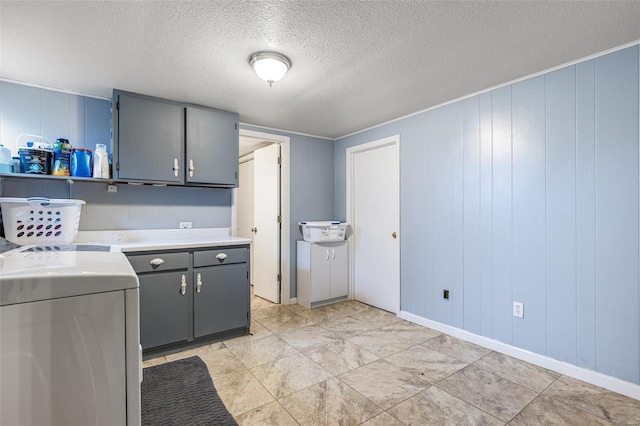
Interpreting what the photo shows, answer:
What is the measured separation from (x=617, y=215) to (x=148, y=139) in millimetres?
3554

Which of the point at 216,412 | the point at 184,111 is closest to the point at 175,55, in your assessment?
the point at 184,111

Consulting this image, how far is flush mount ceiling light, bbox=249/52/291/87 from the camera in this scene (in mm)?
2080

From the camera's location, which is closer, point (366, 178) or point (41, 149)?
point (41, 149)

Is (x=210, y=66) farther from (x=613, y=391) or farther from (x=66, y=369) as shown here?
(x=613, y=391)

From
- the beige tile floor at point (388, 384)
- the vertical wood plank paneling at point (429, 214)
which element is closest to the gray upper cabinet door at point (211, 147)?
the beige tile floor at point (388, 384)

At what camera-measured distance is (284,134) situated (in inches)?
156

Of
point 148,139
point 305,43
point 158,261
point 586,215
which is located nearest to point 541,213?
point 586,215

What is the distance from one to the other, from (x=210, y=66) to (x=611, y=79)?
2696 millimetres

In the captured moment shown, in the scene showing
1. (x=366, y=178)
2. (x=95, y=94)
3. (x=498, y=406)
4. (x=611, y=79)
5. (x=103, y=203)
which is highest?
(x=95, y=94)

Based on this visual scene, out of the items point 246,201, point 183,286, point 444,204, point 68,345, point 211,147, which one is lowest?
point 183,286

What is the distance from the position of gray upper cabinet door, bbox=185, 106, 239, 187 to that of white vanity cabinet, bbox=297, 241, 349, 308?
1.27 metres

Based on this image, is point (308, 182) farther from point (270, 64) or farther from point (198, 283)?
point (270, 64)

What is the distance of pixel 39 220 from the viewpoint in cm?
225

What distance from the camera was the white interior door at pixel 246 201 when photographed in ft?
16.0
